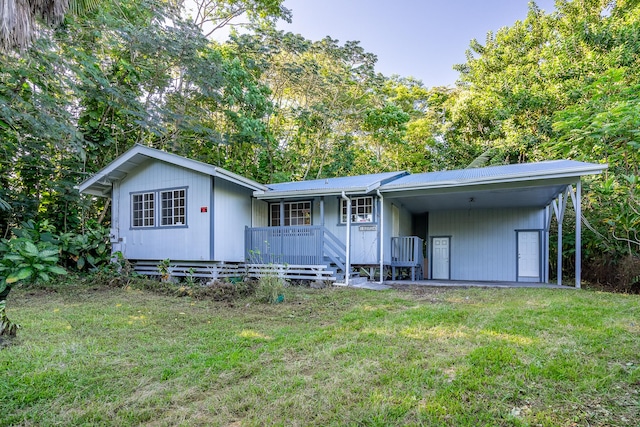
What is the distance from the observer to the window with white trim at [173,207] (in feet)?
33.9

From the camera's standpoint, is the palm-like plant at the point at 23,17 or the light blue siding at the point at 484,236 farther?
the light blue siding at the point at 484,236

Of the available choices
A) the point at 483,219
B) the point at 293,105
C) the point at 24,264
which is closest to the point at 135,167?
the point at 24,264

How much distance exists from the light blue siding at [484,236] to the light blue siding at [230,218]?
681cm

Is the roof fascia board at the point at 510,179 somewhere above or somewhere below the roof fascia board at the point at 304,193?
above

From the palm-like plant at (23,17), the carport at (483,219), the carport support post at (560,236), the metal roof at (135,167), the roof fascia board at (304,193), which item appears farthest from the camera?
the carport support post at (560,236)

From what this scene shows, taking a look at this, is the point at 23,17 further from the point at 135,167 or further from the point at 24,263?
the point at 135,167

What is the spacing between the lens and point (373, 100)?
61.1 ft

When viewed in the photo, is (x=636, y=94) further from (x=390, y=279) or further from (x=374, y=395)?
(x=374, y=395)

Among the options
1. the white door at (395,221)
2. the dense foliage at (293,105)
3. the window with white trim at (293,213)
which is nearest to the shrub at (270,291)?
the window with white trim at (293,213)

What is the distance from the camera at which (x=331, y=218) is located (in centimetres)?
1084

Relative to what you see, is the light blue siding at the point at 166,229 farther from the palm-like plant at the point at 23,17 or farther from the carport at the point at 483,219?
the palm-like plant at the point at 23,17

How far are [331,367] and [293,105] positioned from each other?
17575 millimetres

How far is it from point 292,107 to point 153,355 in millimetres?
16121

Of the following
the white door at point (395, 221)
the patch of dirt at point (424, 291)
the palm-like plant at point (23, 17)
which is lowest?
the patch of dirt at point (424, 291)
